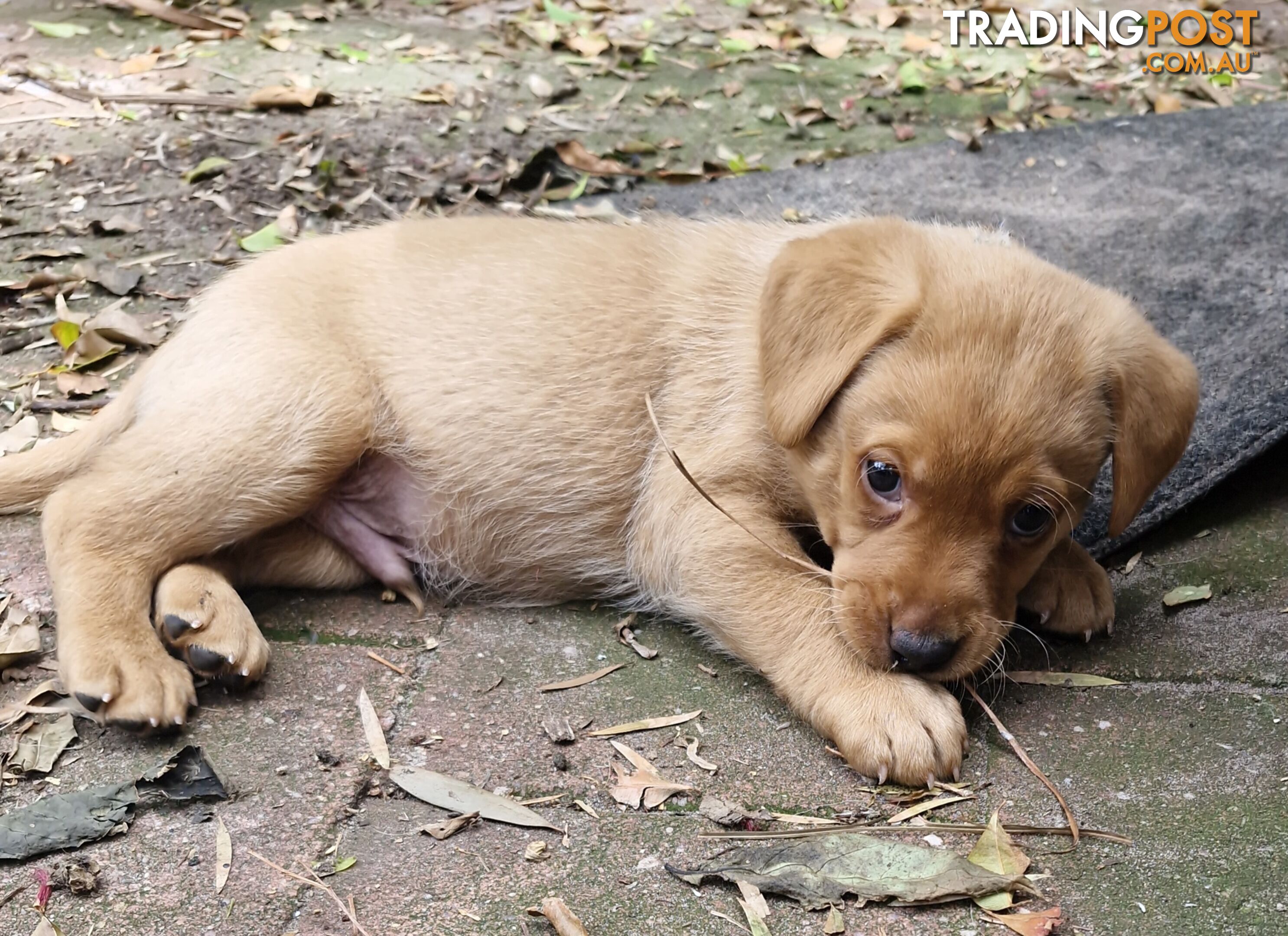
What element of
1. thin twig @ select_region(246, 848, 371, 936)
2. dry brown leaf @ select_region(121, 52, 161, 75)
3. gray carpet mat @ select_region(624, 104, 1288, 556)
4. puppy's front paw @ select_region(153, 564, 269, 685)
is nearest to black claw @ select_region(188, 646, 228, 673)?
puppy's front paw @ select_region(153, 564, 269, 685)

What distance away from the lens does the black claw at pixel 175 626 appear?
3.46 metres

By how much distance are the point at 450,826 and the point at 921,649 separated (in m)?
1.26

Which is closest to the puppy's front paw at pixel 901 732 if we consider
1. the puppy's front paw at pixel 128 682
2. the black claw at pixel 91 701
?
the puppy's front paw at pixel 128 682

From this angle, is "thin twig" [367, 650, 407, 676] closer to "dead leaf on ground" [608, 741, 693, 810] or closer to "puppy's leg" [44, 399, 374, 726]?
"puppy's leg" [44, 399, 374, 726]

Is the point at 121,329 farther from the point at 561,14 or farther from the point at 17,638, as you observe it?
the point at 561,14

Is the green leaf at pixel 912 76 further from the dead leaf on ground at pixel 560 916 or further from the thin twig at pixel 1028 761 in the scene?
the dead leaf on ground at pixel 560 916

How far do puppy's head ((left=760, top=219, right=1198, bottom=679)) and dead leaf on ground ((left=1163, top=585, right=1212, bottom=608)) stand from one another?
650 millimetres

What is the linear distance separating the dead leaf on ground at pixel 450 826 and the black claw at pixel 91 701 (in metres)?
0.95

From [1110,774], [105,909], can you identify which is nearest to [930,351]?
[1110,774]

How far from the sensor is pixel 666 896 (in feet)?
8.87

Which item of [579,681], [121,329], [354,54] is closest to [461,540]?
[579,681]

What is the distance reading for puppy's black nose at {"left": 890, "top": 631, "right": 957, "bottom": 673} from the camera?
314cm

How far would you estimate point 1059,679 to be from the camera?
358cm

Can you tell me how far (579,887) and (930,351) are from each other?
163 cm
